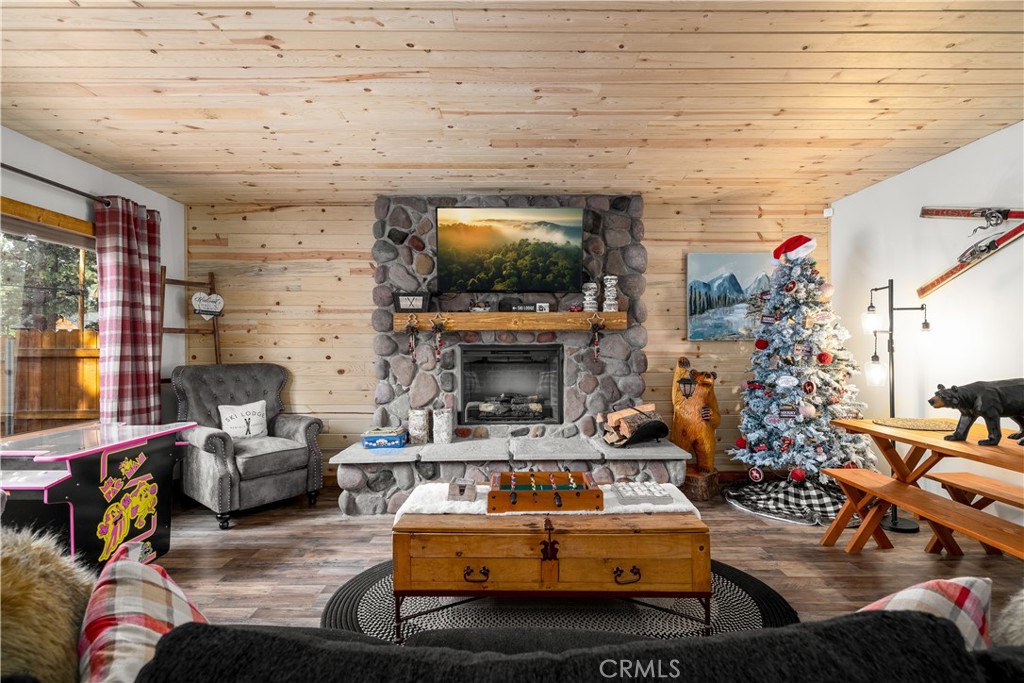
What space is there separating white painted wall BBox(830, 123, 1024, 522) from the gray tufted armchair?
14.8 ft

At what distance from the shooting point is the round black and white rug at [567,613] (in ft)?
7.00

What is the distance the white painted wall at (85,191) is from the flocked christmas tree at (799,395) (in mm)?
4767

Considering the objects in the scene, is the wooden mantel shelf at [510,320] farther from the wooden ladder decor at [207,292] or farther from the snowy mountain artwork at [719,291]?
the wooden ladder decor at [207,292]

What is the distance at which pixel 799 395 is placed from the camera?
11.9 feet

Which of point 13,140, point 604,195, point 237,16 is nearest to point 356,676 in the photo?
point 237,16

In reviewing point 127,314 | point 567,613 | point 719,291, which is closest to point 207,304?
point 127,314

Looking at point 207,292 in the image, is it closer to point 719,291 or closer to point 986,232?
point 719,291

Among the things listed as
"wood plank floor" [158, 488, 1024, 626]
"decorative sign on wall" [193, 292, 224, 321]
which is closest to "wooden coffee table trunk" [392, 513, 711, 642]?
"wood plank floor" [158, 488, 1024, 626]

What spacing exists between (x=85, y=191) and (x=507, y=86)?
3.03 m

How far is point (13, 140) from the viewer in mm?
2805

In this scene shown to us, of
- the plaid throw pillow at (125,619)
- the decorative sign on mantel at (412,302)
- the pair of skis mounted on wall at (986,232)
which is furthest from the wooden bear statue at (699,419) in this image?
the plaid throw pillow at (125,619)

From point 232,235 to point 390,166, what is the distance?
6.07ft

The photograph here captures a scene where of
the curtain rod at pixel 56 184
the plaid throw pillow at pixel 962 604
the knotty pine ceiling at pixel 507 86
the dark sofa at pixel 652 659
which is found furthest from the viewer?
the curtain rod at pixel 56 184

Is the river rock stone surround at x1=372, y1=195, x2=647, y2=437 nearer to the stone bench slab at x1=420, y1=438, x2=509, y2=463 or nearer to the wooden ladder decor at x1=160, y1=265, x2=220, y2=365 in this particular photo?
the stone bench slab at x1=420, y1=438, x2=509, y2=463
